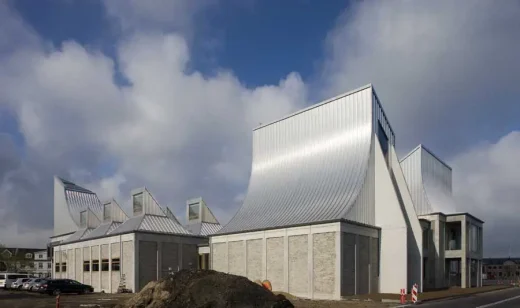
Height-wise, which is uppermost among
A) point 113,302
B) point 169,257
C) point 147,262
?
point 113,302

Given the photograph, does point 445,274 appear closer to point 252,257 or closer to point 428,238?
point 428,238

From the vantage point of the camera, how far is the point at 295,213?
47.8m

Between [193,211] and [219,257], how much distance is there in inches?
848

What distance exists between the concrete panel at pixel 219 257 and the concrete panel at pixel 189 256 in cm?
764

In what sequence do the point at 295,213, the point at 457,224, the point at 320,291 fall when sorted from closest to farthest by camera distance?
the point at 320,291 < the point at 295,213 < the point at 457,224

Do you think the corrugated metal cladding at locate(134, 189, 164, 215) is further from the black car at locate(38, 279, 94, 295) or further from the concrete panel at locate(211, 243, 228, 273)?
the black car at locate(38, 279, 94, 295)

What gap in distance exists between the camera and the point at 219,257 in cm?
5391

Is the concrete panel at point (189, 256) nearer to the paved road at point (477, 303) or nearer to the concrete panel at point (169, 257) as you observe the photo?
the concrete panel at point (169, 257)

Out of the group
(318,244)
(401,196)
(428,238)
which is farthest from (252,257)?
(428,238)

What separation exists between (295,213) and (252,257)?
19.7 ft

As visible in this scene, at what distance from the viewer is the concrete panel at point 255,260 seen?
A: 158 feet

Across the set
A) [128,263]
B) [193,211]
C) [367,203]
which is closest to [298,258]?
[367,203]

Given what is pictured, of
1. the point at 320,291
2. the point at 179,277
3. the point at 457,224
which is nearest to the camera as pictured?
the point at 179,277

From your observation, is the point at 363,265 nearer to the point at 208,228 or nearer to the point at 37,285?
the point at 37,285
